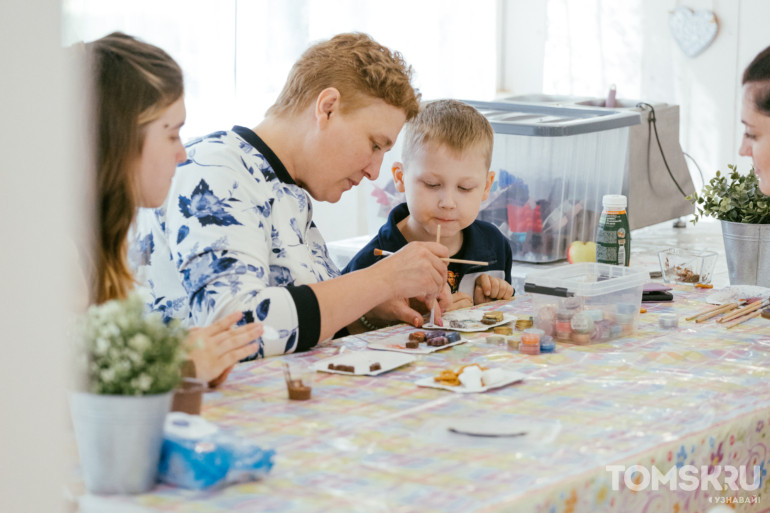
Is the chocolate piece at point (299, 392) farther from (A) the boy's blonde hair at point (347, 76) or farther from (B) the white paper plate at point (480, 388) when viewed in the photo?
(A) the boy's blonde hair at point (347, 76)

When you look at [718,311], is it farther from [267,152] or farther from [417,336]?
[267,152]

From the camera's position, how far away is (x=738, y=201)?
223 centimetres

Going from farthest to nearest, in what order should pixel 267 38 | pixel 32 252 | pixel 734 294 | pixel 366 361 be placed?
pixel 267 38
pixel 734 294
pixel 366 361
pixel 32 252

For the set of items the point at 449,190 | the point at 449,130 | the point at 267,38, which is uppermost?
the point at 267,38

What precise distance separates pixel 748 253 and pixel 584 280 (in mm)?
724

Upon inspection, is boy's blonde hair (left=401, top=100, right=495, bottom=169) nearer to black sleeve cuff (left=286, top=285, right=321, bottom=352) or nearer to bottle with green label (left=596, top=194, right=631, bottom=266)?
bottle with green label (left=596, top=194, right=631, bottom=266)

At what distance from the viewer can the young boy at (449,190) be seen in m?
1.88

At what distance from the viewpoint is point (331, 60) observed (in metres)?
1.65

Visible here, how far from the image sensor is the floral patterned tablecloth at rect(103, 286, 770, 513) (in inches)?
35.6

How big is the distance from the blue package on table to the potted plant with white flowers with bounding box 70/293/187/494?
26mm

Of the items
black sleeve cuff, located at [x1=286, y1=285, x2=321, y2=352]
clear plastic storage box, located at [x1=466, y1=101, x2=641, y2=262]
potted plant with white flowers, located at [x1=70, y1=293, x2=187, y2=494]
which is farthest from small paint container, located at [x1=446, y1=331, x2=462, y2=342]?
clear plastic storage box, located at [x1=466, y1=101, x2=641, y2=262]

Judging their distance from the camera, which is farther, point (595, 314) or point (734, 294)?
point (734, 294)

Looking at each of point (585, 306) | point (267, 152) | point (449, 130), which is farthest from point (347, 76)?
point (585, 306)

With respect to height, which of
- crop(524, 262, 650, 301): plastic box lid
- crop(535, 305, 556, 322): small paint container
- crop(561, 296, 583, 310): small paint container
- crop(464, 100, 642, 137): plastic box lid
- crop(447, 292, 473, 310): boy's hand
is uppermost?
crop(464, 100, 642, 137): plastic box lid
